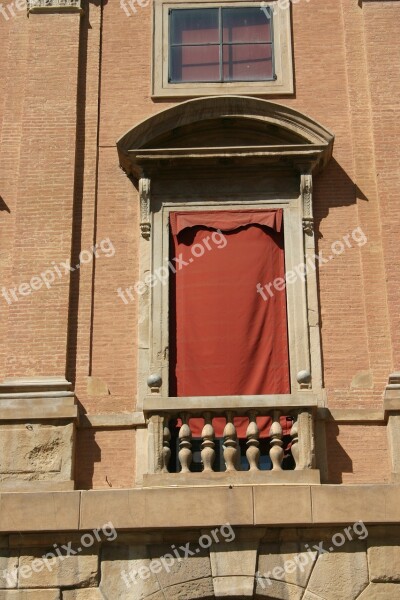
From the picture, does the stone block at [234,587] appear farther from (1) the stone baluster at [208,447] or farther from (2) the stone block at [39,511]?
(2) the stone block at [39,511]

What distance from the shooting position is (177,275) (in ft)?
45.2

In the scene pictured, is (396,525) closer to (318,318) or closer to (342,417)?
(342,417)

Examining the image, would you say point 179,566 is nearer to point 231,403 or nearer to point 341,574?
point 341,574

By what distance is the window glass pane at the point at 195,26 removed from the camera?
15625mm

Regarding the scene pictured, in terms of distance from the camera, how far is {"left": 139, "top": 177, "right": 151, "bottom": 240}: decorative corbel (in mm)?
13992

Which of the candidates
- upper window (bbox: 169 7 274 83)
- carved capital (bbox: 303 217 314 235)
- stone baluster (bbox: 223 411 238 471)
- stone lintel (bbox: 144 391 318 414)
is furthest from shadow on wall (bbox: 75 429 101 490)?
upper window (bbox: 169 7 274 83)

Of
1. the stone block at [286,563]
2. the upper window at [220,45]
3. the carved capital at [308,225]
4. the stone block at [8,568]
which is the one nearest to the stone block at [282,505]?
the stone block at [286,563]

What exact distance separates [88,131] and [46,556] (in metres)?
5.82

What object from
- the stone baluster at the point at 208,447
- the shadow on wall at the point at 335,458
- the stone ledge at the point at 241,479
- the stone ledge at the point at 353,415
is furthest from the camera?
the stone ledge at the point at 353,415

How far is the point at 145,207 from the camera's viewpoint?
14.1m

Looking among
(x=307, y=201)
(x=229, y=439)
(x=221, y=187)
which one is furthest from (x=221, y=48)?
(x=229, y=439)

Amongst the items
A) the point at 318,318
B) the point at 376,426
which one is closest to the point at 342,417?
the point at 376,426

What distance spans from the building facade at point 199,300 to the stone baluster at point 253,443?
0.02 m

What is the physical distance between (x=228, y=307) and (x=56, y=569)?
12.5 feet
